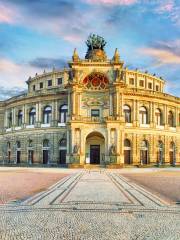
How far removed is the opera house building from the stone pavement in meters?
40.6

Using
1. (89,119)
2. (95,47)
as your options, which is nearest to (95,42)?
(95,47)

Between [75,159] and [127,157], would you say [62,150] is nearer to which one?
[75,159]

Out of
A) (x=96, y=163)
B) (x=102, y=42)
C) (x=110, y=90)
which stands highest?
(x=102, y=42)

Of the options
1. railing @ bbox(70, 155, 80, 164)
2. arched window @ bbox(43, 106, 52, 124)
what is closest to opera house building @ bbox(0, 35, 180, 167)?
arched window @ bbox(43, 106, 52, 124)

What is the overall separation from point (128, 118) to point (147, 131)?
478 cm

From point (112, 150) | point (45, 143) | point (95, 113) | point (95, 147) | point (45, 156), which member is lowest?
point (45, 156)

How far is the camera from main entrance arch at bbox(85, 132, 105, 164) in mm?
61478

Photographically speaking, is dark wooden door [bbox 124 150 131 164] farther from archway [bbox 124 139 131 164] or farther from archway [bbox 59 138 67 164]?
archway [bbox 59 138 67 164]

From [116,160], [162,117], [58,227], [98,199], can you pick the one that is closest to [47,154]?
[116,160]

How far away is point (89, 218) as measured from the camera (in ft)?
39.0

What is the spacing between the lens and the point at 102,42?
74.3 metres

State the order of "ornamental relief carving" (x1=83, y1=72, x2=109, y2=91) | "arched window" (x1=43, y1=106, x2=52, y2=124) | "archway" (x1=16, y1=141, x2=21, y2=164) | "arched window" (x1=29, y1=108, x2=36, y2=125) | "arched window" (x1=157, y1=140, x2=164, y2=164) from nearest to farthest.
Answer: "ornamental relief carving" (x1=83, y1=72, x2=109, y2=91) < "arched window" (x1=157, y1=140, x2=164, y2=164) < "arched window" (x1=43, y1=106, x2=52, y2=124) < "arched window" (x1=29, y1=108, x2=36, y2=125) < "archway" (x1=16, y1=141, x2=21, y2=164)

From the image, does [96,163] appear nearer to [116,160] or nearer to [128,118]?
[116,160]

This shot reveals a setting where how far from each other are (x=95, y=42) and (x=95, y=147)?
26215 millimetres
